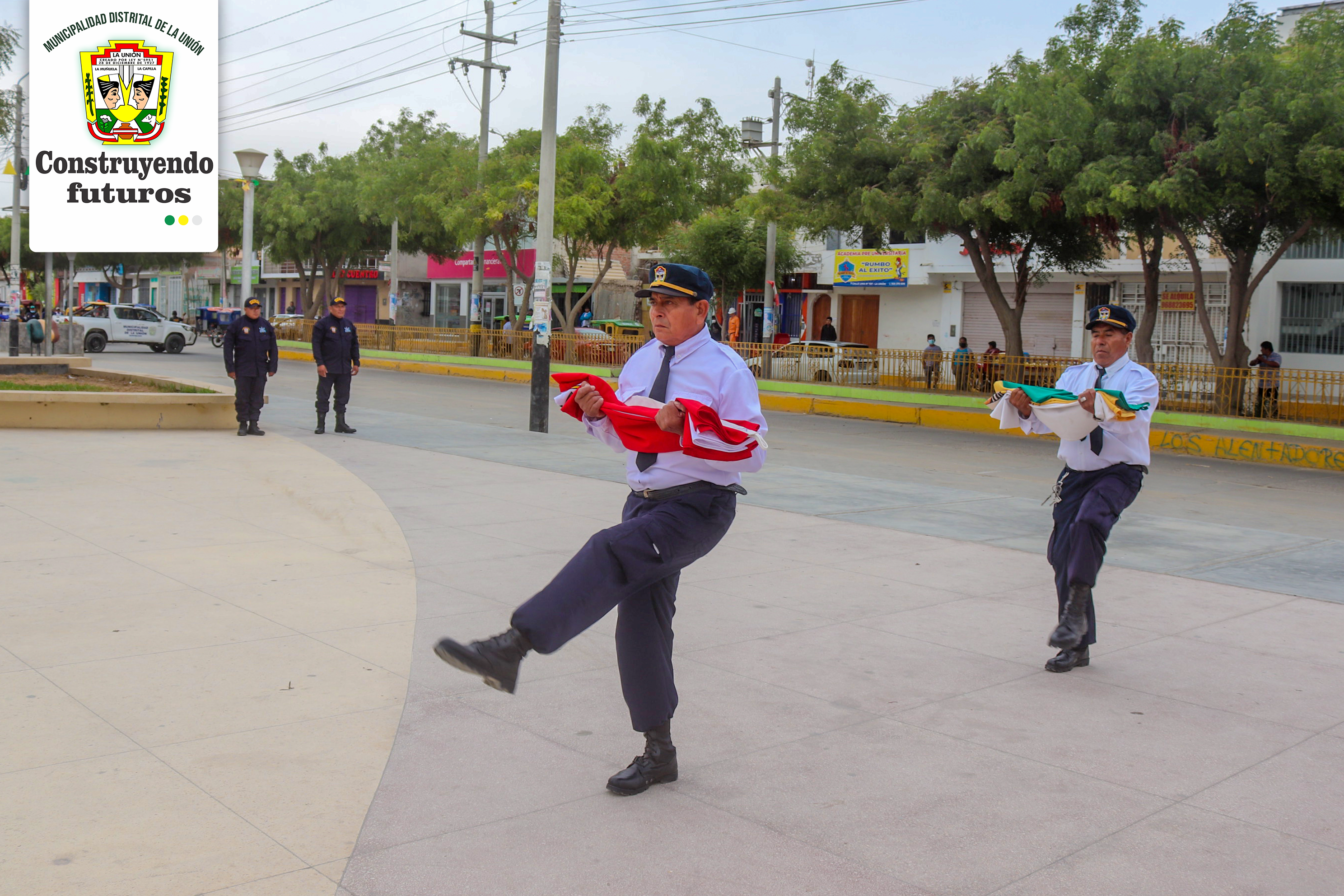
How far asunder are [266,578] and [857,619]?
136 inches

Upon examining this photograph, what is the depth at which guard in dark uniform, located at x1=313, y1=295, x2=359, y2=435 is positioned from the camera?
1469 cm

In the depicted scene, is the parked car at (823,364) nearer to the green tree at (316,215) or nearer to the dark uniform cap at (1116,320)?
the dark uniform cap at (1116,320)

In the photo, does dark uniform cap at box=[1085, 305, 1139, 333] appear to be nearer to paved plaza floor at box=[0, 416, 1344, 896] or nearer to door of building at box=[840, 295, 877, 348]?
paved plaza floor at box=[0, 416, 1344, 896]

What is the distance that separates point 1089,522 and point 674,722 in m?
2.26

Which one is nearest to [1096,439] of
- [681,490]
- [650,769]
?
[681,490]

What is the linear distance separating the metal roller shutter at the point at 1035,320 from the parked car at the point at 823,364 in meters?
9.07

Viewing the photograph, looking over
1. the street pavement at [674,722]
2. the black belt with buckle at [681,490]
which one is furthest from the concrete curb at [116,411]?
the black belt with buckle at [681,490]

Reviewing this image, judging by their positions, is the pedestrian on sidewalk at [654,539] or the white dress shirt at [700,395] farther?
the white dress shirt at [700,395]

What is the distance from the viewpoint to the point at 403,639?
5.89 metres

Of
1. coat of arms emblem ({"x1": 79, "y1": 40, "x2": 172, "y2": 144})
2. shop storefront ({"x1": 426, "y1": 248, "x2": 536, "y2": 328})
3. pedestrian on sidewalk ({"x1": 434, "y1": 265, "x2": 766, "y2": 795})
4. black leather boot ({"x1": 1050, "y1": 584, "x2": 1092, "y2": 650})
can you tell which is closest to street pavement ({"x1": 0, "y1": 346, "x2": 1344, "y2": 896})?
black leather boot ({"x1": 1050, "y1": 584, "x2": 1092, "y2": 650})

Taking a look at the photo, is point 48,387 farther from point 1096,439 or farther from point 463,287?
point 463,287

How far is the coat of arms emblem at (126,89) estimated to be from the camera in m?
13.9

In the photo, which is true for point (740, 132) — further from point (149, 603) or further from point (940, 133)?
point (149, 603)

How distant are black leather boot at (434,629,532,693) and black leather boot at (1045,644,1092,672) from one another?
9.55 feet
